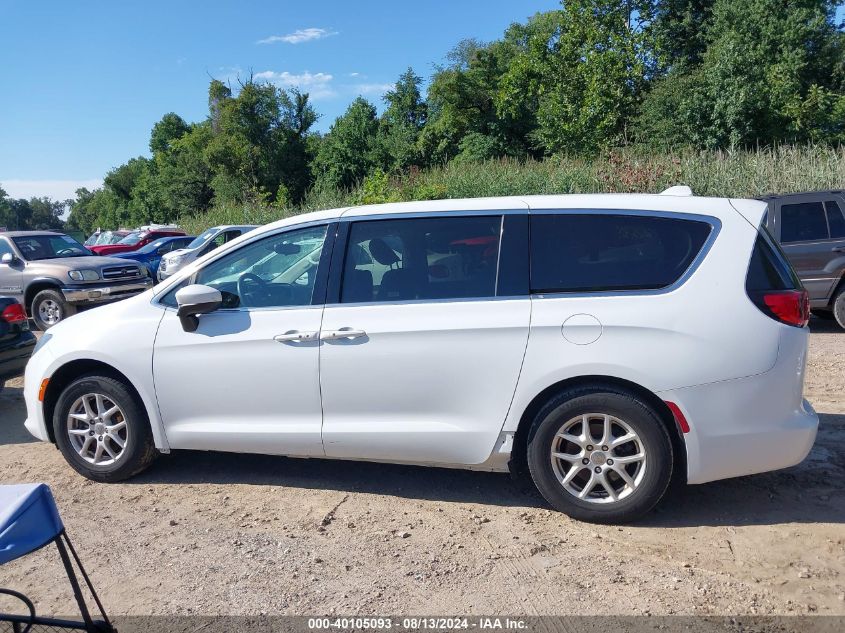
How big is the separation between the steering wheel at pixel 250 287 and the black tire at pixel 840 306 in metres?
8.21

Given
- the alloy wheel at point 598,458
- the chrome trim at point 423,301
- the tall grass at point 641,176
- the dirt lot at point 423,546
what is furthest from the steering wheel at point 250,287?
the tall grass at point 641,176

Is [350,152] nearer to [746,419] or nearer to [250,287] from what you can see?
[250,287]

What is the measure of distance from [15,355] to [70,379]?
267 centimetres

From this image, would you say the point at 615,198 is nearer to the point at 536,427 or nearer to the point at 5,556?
the point at 536,427

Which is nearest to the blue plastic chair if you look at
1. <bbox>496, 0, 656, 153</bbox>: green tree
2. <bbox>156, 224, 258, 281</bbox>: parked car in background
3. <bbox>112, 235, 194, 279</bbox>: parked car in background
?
<bbox>156, 224, 258, 281</bbox>: parked car in background

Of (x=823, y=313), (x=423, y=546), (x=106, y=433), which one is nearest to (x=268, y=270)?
(x=106, y=433)

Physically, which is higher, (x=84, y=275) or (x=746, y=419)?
(x=84, y=275)

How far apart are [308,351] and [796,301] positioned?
2.78m

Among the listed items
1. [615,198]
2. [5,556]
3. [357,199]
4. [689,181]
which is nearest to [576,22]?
[357,199]

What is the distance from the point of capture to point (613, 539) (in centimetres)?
392

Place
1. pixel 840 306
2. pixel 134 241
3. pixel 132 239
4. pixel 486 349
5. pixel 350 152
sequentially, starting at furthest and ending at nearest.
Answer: pixel 350 152, pixel 132 239, pixel 134 241, pixel 840 306, pixel 486 349

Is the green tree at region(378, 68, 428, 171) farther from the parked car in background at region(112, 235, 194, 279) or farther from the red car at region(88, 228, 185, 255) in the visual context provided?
the parked car in background at region(112, 235, 194, 279)

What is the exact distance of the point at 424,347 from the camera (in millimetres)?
4191

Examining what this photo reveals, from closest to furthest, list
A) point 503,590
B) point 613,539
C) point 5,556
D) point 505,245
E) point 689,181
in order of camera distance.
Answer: point 5,556 → point 503,590 → point 613,539 → point 505,245 → point 689,181
